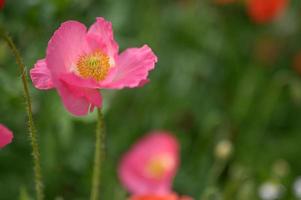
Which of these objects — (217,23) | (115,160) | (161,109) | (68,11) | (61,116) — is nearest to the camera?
(61,116)

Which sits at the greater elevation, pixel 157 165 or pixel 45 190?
pixel 157 165

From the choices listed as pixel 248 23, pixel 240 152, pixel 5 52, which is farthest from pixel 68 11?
pixel 248 23

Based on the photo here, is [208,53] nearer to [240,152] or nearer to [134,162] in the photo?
[240,152]

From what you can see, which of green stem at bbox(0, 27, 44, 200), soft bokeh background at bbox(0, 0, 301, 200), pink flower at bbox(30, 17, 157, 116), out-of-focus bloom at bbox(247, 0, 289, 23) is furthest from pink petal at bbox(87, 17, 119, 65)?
out-of-focus bloom at bbox(247, 0, 289, 23)

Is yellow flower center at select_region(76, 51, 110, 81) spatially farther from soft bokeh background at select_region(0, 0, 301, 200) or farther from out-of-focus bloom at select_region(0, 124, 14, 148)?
soft bokeh background at select_region(0, 0, 301, 200)

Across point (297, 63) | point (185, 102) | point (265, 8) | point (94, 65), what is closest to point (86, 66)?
point (94, 65)

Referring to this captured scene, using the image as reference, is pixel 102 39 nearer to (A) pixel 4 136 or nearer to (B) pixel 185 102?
(A) pixel 4 136

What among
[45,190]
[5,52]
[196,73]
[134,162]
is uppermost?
[196,73]
